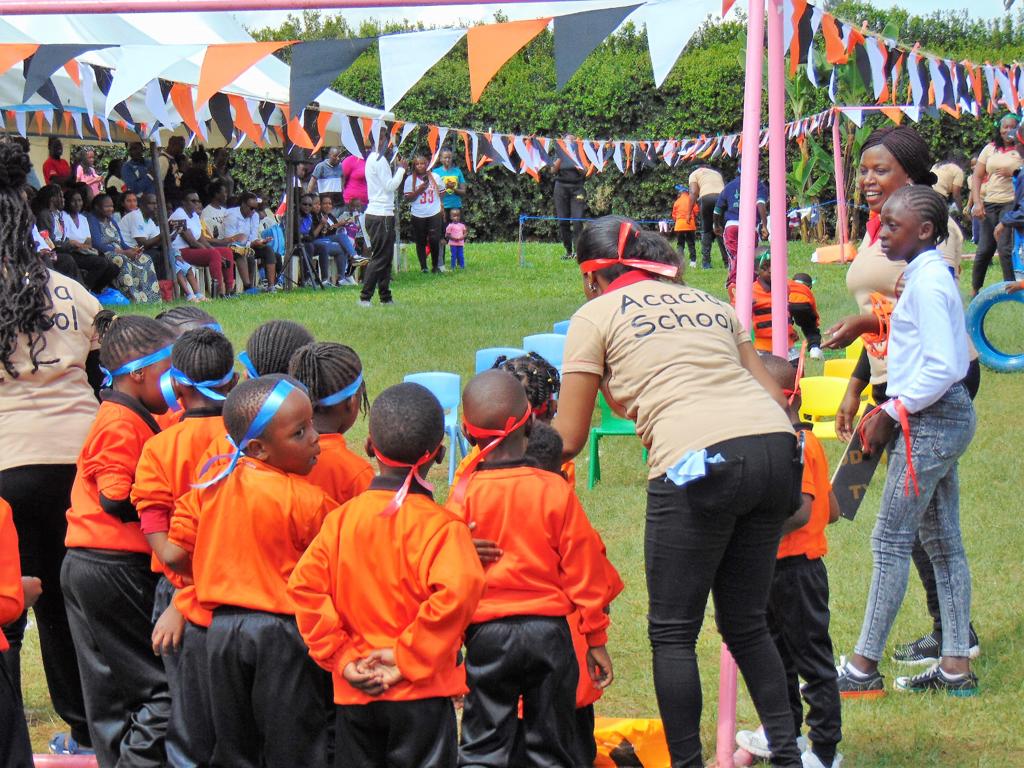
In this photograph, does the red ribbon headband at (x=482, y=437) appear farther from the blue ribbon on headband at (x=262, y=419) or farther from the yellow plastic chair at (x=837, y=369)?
the yellow plastic chair at (x=837, y=369)

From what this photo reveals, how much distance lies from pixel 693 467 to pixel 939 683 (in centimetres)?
194

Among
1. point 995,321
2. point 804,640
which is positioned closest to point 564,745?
point 804,640

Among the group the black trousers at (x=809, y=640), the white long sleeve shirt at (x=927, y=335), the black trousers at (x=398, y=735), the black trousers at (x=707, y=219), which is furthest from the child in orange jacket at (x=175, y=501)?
the black trousers at (x=707, y=219)

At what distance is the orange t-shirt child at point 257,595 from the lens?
10.9 feet

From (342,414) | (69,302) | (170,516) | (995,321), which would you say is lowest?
(995,321)

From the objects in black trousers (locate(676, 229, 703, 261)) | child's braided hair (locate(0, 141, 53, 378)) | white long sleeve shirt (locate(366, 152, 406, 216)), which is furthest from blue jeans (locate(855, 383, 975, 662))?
black trousers (locate(676, 229, 703, 261))

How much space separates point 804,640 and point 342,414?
5.24 ft

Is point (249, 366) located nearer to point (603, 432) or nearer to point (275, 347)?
point (275, 347)

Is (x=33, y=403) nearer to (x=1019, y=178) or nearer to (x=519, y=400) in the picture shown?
(x=519, y=400)

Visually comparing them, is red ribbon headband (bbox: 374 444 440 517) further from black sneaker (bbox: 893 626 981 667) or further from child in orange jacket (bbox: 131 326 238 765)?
black sneaker (bbox: 893 626 981 667)

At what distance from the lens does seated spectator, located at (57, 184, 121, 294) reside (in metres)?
13.9

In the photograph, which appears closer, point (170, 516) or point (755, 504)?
point (755, 504)

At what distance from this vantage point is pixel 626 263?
3.59 metres

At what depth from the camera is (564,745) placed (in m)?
3.58
